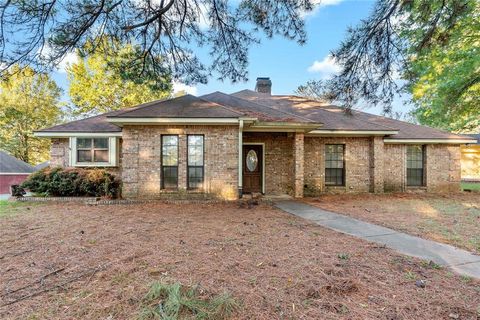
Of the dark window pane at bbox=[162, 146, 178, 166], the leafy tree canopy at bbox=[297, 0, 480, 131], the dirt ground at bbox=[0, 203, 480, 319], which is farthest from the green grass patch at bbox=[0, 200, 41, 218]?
the leafy tree canopy at bbox=[297, 0, 480, 131]

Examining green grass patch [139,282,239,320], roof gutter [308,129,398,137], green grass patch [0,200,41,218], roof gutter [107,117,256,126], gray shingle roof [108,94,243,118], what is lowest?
green grass patch [0,200,41,218]

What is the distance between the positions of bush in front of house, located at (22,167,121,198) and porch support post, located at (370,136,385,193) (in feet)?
35.2

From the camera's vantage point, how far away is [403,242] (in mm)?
4676

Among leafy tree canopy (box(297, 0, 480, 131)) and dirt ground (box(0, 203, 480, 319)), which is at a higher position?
leafy tree canopy (box(297, 0, 480, 131))

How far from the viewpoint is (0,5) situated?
405 centimetres

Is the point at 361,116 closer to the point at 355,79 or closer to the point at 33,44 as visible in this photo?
the point at 355,79

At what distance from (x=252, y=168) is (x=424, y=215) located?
6.26 meters

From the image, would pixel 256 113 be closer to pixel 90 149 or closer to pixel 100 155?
pixel 100 155

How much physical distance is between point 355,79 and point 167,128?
20.7ft

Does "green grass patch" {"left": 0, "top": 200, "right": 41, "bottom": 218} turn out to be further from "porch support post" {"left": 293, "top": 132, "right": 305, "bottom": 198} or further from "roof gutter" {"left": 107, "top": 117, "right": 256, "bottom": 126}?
"porch support post" {"left": 293, "top": 132, "right": 305, "bottom": 198}

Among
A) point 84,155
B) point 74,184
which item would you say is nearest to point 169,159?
point 74,184

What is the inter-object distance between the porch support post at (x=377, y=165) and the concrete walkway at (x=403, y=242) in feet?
17.2

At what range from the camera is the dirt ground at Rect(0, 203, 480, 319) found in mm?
2469

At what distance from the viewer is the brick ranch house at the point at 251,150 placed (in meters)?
9.18
